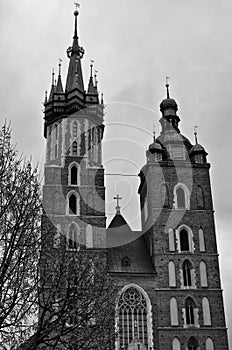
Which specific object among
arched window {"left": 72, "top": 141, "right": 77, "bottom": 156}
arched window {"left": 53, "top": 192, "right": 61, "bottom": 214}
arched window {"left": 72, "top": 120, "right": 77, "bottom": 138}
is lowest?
arched window {"left": 53, "top": 192, "right": 61, "bottom": 214}

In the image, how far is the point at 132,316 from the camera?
35.1 metres

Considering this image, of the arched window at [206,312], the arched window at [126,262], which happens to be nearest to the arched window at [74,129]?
the arched window at [126,262]

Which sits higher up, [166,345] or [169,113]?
[169,113]

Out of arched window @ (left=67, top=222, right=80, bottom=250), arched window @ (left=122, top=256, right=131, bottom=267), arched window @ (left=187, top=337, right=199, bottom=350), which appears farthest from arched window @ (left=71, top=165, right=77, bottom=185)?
arched window @ (left=187, top=337, right=199, bottom=350)

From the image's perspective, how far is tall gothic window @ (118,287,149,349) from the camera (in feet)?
113

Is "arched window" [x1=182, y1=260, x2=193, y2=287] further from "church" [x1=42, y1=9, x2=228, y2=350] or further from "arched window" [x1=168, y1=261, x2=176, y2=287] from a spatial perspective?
"arched window" [x1=168, y1=261, x2=176, y2=287]

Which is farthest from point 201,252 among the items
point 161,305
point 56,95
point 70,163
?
point 56,95

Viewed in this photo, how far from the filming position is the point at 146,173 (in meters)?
41.8

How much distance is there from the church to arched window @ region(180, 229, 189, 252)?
0.23 ft

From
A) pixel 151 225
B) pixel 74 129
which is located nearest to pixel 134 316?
pixel 151 225

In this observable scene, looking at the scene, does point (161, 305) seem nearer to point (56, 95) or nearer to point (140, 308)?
point (140, 308)

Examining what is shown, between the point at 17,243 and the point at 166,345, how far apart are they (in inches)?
934

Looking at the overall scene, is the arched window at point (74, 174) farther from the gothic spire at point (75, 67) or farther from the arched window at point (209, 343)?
the arched window at point (209, 343)

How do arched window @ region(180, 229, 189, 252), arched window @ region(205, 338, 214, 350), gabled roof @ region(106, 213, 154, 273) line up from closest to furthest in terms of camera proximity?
1. arched window @ region(205, 338, 214, 350)
2. gabled roof @ region(106, 213, 154, 273)
3. arched window @ region(180, 229, 189, 252)
